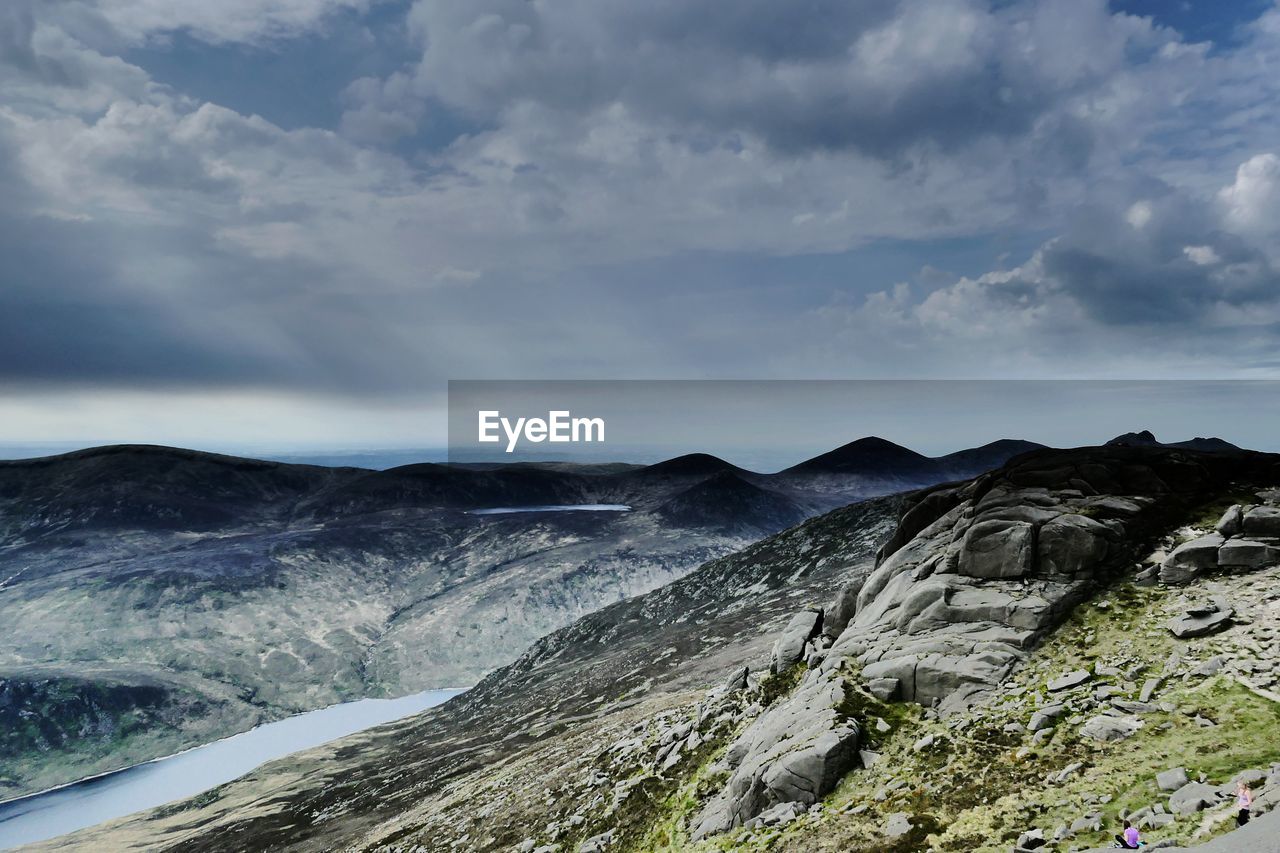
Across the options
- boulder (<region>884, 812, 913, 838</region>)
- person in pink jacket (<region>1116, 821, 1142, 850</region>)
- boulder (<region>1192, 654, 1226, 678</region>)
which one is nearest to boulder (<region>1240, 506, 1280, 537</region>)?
boulder (<region>1192, 654, 1226, 678</region>)

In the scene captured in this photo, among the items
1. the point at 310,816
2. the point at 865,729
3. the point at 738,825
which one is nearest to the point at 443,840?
the point at 738,825

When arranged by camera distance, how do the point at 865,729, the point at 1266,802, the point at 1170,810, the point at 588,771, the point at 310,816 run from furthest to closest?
the point at 310,816
the point at 588,771
the point at 865,729
the point at 1170,810
the point at 1266,802

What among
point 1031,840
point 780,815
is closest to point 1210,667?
point 1031,840

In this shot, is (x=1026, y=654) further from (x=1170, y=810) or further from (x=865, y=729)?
(x=1170, y=810)

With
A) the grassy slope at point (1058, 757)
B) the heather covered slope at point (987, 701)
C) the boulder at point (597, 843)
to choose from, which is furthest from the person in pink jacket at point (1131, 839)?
the boulder at point (597, 843)

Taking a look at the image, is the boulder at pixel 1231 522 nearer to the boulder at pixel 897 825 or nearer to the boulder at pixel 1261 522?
the boulder at pixel 1261 522

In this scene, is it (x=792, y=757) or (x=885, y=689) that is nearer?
(x=792, y=757)

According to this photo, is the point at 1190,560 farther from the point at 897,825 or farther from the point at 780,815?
the point at 780,815
